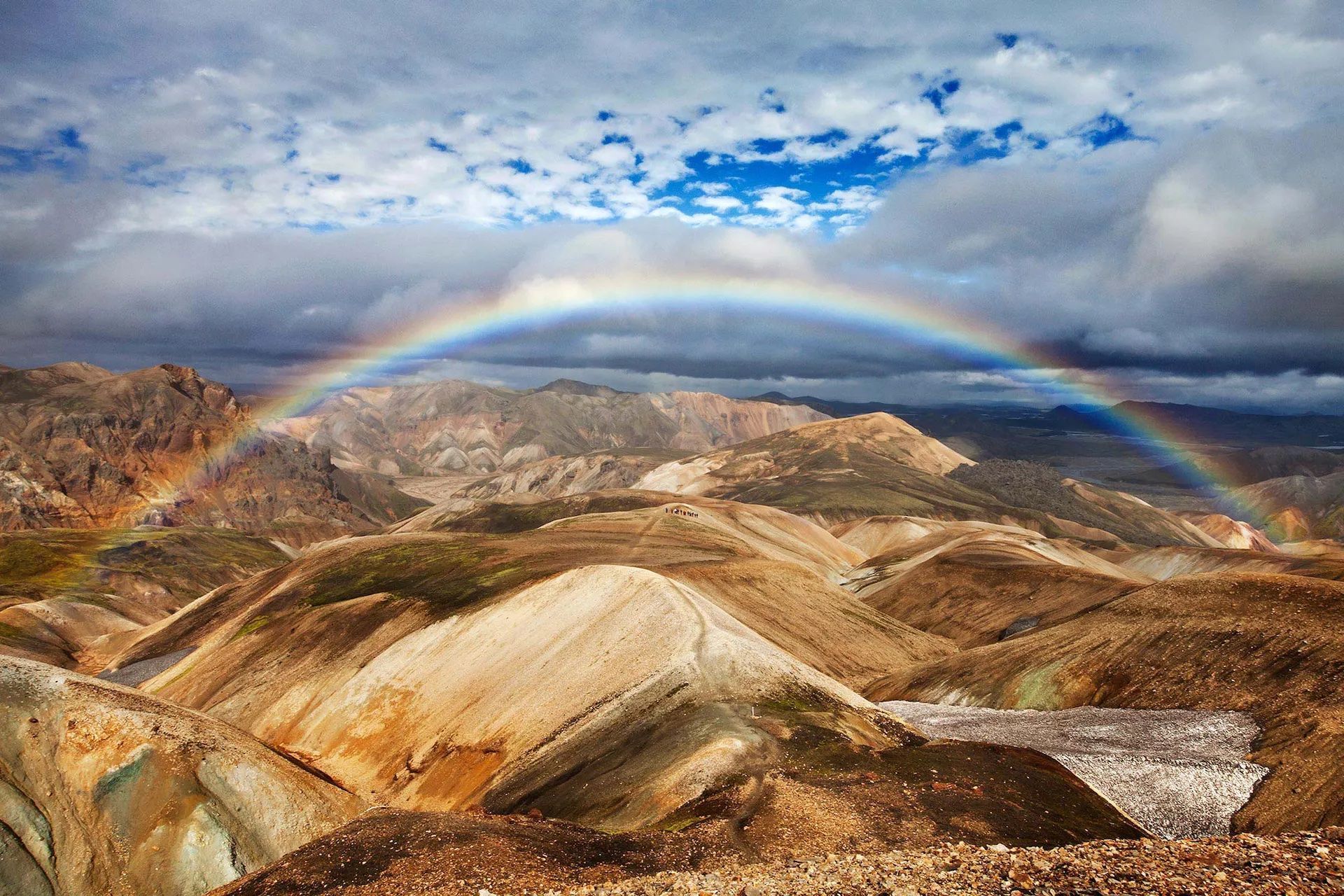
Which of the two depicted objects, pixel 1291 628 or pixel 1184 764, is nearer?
pixel 1184 764

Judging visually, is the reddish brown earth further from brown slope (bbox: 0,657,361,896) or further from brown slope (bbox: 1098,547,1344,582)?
brown slope (bbox: 1098,547,1344,582)

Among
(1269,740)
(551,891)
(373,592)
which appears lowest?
(373,592)

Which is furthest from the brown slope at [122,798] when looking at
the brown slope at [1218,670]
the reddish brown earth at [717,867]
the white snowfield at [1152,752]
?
the brown slope at [1218,670]

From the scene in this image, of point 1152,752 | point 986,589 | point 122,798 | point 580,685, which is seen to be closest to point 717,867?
point 122,798

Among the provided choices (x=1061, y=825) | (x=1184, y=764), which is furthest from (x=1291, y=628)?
(x=1061, y=825)

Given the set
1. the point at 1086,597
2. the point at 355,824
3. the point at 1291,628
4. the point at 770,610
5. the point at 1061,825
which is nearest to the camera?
the point at 355,824

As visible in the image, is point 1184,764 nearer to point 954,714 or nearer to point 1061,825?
point 1061,825

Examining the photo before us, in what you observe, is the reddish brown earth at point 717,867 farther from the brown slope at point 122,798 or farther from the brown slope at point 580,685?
the brown slope at point 122,798
